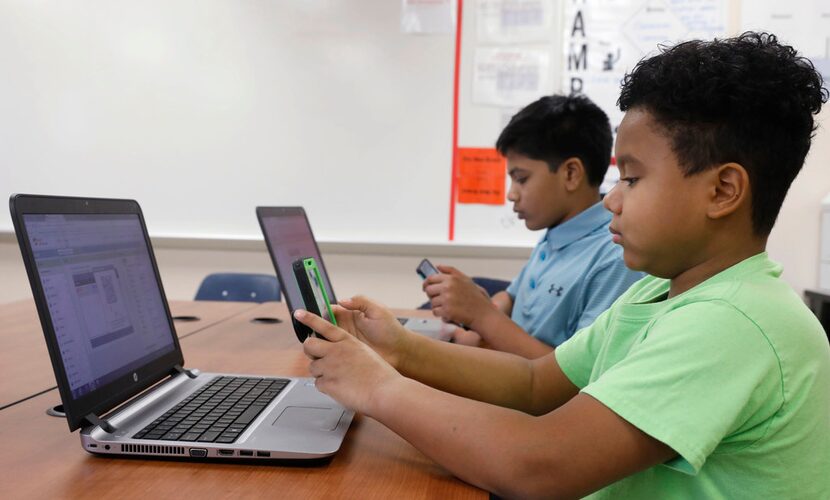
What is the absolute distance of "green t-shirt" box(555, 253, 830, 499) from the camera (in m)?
0.56

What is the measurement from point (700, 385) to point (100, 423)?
0.63 meters

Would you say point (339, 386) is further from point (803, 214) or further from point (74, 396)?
Answer: point (803, 214)

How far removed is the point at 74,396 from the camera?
26.5 inches

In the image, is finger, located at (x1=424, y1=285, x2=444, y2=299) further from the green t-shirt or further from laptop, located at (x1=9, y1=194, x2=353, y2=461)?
the green t-shirt

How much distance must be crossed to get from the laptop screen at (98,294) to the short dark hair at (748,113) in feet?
2.28

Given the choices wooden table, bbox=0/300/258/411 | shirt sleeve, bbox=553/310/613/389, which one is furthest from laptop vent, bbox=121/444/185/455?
shirt sleeve, bbox=553/310/613/389

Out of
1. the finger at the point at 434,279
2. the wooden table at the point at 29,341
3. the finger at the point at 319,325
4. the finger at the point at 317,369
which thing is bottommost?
the wooden table at the point at 29,341

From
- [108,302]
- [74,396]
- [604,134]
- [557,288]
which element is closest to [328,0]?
[604,134]

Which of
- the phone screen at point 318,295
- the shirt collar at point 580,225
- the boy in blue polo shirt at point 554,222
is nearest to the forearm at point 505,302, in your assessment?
the boy in blue polo shirt at point 554,222

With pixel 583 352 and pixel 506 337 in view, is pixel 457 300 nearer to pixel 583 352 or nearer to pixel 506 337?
pixel 506 337

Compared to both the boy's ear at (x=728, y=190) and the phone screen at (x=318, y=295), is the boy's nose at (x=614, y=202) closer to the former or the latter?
the boy's ear at (x=728, y=190)

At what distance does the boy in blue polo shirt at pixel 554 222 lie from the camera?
54.6 inches

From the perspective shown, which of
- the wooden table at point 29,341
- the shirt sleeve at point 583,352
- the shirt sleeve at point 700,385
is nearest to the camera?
the shirt sleeve at point 700,385

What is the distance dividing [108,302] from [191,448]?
0.24 m
